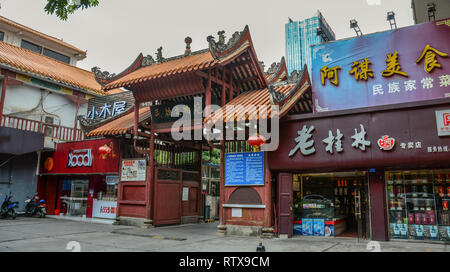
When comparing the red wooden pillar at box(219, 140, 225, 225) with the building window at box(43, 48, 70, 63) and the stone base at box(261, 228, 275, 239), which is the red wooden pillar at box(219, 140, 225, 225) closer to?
the stone base at box(261, 228, 275, 239)

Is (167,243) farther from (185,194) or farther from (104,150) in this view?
(104,150)

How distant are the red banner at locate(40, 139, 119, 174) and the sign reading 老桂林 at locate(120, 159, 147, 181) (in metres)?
0.67

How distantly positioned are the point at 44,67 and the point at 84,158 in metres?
6.90

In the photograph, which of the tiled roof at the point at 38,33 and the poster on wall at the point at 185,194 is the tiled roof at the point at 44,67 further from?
the poster on wall at the point at 185,194

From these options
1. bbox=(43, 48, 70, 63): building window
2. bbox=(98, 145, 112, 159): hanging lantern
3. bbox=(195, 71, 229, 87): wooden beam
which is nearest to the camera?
bbox=(195, 71, 229, 87): wooden beam

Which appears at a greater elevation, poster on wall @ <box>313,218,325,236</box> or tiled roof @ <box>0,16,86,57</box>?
tiled roof @ <box>0,16,86,57</box>

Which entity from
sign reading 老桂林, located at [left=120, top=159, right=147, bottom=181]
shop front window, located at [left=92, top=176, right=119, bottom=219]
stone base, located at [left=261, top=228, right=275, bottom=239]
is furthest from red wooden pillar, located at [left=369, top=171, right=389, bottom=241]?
shop front window, located at [left=92, top=176, right=119, bottom=219]

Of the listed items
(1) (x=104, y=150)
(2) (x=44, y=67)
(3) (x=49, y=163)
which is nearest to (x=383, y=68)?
(1) (x=104, y=150)

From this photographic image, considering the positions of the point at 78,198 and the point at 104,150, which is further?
the point at 78,198

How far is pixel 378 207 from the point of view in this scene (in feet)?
31.0

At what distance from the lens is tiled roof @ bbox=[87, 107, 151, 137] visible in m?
13.1

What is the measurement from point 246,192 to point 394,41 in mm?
6435

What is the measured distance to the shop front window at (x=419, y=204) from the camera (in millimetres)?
9234

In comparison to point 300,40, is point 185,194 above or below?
below
